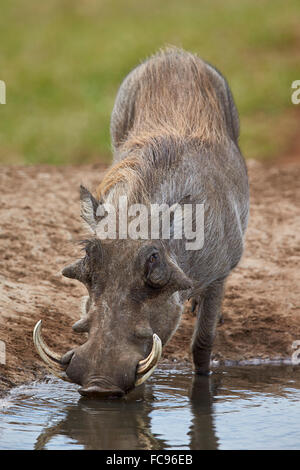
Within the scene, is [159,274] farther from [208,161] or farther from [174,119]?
[174,119]

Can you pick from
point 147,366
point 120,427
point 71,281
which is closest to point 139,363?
point 147,366

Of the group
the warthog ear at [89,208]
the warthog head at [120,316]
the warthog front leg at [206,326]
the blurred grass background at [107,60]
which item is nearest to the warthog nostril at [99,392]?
the warthog head at [120,316]

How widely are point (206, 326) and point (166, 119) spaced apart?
1272 mm

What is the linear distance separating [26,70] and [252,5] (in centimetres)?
550

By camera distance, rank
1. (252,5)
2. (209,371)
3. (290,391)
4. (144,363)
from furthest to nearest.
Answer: (252,5), (209,371), (290,391), (144,363)

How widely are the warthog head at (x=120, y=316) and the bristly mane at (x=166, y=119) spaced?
0.44 metres

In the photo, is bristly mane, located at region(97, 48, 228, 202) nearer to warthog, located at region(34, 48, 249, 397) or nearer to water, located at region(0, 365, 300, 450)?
warthog, located at region(34, 48, 249, 397)

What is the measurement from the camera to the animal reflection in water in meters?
4.09

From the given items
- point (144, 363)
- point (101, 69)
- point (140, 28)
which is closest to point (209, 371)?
point (144, 363)

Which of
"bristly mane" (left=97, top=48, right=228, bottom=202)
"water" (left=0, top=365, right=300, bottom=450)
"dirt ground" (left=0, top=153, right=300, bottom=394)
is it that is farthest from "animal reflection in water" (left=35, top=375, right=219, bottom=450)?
"bristly mane" (left=97, top=48, right=228, bottom=202)

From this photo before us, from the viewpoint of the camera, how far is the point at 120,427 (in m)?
4.29

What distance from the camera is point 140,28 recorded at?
674 inches

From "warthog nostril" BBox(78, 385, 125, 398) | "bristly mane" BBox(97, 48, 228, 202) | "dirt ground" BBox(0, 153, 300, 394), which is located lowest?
"warthog nostril" BBox(78, 385, 125, 398)

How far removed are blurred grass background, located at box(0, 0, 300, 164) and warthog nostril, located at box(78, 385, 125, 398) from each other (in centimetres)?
771
